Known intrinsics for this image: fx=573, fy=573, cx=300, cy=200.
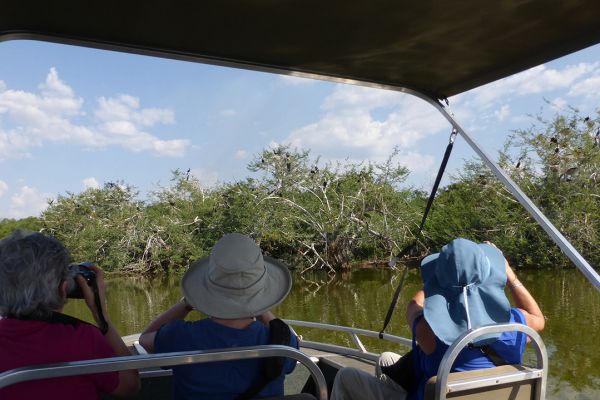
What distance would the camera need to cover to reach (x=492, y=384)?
1.32 meters

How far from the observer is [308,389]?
2039 mm

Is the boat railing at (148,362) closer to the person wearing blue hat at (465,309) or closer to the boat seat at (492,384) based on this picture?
the boat seat at (492,384)

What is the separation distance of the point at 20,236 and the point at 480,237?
50.7 feet

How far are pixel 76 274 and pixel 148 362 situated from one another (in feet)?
0.99

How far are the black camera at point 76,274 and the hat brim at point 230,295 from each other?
22 cm

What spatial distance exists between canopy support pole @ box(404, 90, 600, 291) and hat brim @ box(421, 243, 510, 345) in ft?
0.87

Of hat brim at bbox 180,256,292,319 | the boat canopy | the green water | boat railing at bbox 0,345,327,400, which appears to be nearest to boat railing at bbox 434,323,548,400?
boat railing at bbox 0,345,327,400

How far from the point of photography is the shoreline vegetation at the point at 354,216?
47.8 ft

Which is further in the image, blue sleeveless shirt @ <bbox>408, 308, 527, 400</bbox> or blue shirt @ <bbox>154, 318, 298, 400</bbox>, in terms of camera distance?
blue sleeveless shirt @ <bbox>408, 308, 527, 400</bbox>

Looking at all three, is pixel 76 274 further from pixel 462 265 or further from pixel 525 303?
pixel 525 303

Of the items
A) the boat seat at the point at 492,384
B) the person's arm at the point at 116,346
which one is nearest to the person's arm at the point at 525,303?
the boat seat at the point at 492,384

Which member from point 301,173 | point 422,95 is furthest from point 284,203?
point 422,95

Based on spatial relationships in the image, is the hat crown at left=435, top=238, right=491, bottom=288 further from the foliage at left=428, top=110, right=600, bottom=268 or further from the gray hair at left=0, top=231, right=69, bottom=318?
the foliage at left=428, top=110, right=600, bottom=268

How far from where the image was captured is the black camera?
4.06 feet
